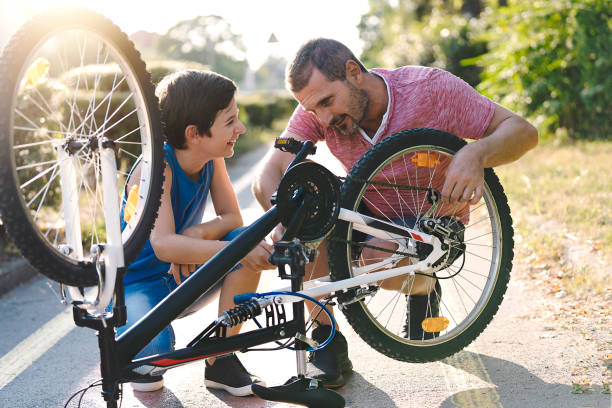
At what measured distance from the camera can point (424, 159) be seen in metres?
2.93

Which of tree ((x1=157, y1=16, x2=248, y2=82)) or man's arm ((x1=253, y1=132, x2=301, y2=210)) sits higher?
tree ((x1=157, y1=16, x2=248, y2=82))

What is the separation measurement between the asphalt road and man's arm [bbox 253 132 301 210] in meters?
0.78

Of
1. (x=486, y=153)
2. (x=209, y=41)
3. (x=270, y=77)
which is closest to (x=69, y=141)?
(x=486, y=153)

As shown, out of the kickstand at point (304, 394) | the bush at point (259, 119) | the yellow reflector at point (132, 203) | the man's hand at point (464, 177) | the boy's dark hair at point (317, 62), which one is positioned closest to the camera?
the kickstand at point (304, 394)

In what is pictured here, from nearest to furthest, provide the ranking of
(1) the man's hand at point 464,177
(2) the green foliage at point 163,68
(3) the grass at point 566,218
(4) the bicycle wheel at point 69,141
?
(4) the bicycle wheel at point 69,141 < (1) the man's hand at point 464,177 < (3) the grass at point 566,218 < (2) the green foliage at point 163,68

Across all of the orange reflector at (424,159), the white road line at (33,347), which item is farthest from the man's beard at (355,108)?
the white road line at (33,347)

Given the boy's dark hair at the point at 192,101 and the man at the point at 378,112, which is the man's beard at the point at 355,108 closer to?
the man at the point at 378,112

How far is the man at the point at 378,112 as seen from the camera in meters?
3.02

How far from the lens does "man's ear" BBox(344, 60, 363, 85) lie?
3.11m

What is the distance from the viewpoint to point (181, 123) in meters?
3.10

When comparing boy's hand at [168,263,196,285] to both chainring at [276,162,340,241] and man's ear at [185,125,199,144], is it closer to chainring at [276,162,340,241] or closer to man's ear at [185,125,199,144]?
man's ear at [185,125,199,144]

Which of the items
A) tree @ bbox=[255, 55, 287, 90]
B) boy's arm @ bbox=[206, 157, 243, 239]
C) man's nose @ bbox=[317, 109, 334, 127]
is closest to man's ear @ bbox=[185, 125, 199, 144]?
boy's arm @ bbox=[206, 157, 243, 239]

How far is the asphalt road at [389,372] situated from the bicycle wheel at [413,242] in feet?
0.52

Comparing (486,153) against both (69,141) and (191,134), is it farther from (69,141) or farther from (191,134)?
(69,141)
